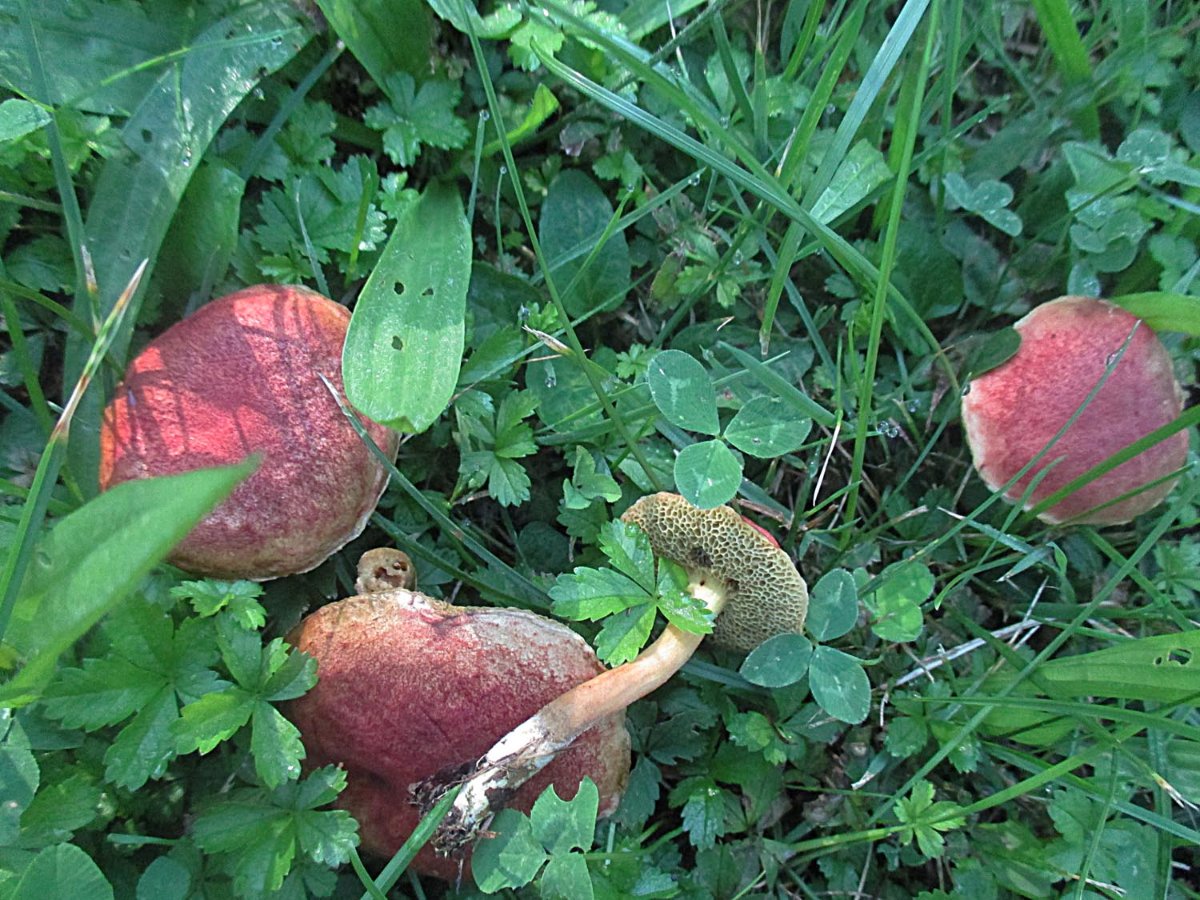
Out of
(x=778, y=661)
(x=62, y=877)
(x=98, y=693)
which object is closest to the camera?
(x=62, y=877)

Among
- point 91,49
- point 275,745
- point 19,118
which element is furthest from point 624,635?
point 91,49

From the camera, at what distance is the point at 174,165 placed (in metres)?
2.17

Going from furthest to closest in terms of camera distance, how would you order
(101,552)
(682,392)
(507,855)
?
(682,392) < (507,855) < (101,552)

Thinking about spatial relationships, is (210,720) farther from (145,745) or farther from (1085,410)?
(1085,410)

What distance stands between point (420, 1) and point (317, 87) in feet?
1.33

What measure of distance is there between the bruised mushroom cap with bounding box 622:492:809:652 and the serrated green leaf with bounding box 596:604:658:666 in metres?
0.19

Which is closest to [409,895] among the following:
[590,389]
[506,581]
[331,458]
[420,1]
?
[506,581]

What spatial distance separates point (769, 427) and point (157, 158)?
1.75 m

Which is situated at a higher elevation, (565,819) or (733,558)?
(733,558)

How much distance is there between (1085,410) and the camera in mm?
2346

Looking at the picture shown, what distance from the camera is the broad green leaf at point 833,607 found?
2275 millimetres

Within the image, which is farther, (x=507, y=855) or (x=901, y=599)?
(x=901, y=599)

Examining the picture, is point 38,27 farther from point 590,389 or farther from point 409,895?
point 409,895

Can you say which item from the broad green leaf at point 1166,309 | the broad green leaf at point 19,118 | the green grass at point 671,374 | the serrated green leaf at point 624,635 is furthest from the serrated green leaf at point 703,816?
the broad green leaf at point 19,118
